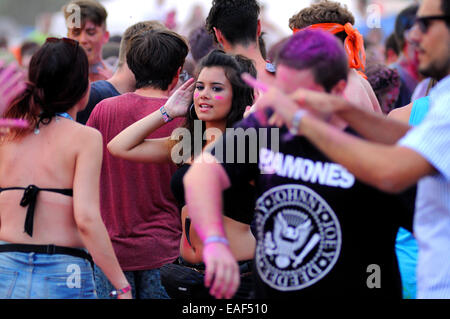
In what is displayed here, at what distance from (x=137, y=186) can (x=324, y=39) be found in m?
2.10

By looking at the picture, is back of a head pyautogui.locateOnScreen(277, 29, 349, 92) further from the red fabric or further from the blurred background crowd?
the blurred background crowd

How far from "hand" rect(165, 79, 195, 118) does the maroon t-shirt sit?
0.26 m

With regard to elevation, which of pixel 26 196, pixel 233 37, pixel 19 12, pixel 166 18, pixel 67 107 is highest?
pixel 19 12

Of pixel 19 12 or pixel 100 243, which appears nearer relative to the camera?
pixel 100 243

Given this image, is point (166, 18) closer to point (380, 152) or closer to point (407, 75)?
point (407, 75)

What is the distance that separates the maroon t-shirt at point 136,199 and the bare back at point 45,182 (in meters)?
1.04

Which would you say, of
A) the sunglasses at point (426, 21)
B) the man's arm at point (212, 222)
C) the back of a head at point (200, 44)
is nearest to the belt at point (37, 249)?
the man's arm at point (212, 222)

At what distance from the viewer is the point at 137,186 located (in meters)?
4.29

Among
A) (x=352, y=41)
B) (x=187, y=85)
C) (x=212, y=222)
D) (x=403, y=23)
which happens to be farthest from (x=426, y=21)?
(x=403, y=23)

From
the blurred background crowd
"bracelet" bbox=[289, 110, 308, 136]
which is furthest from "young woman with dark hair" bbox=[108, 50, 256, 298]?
the blurred background crowd

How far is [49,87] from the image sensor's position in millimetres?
3227

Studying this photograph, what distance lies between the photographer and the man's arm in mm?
2264
